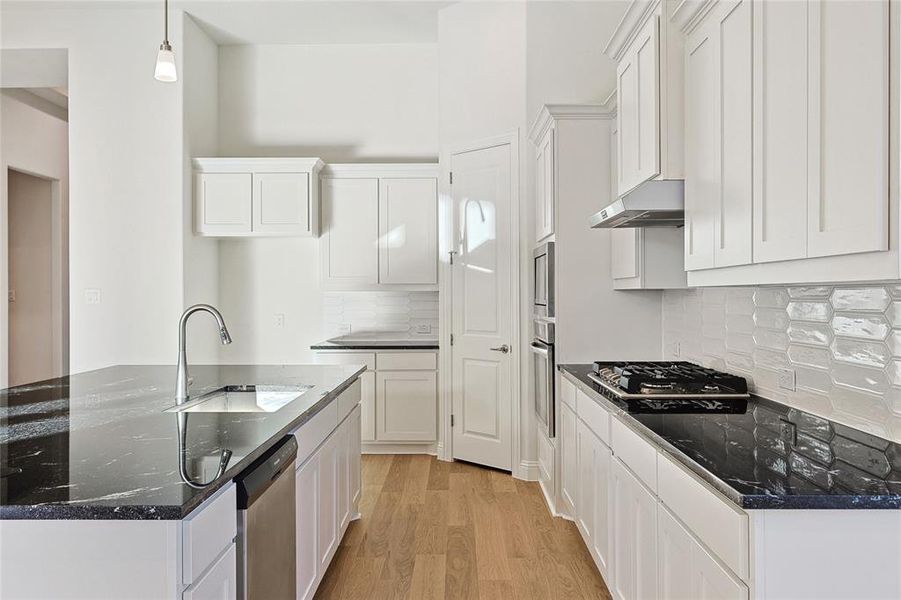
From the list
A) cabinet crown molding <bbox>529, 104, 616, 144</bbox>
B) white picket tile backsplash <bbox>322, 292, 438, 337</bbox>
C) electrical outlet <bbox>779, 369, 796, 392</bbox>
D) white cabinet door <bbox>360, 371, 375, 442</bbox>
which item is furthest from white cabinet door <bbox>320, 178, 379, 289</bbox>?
electrical outlet <bbox>779, 369, 796, 392</bbox>

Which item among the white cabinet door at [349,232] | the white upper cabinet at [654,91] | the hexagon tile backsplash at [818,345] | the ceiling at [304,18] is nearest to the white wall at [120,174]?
the ceiling at [304,18]

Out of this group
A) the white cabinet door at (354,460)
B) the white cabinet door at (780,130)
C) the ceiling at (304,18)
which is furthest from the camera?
the ceiling at (304,18)

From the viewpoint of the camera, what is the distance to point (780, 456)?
1417 mm

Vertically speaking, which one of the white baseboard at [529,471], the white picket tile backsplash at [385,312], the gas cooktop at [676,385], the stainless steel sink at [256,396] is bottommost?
the white baseboard at [529,471]

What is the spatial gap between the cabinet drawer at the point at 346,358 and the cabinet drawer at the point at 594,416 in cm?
213

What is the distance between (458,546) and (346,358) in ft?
6.49

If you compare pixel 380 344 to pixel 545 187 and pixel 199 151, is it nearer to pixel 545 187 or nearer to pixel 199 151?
pixel 545 187

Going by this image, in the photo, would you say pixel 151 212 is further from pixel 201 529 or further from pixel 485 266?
pixel 201 529

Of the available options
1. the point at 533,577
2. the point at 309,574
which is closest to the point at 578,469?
the point at 533,577

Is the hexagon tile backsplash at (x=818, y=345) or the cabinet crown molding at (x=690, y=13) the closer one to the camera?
the hexagon tile backsplash at (x=818, y=345)

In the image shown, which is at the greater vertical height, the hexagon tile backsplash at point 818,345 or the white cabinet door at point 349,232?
the white cabinet door at point 349,232

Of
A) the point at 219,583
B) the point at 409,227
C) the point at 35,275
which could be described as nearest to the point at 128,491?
the point at 219,583

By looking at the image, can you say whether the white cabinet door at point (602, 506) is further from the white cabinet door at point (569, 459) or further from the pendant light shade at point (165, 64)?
the pendant light shade at point (165, 64)

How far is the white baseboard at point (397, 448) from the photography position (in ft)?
15.0
